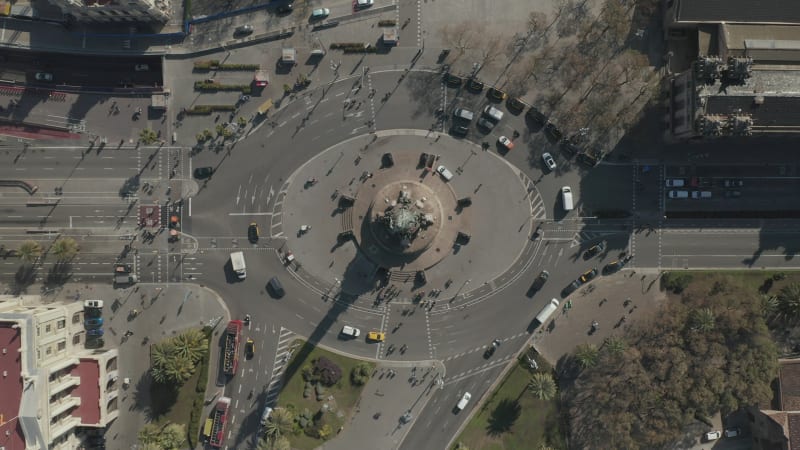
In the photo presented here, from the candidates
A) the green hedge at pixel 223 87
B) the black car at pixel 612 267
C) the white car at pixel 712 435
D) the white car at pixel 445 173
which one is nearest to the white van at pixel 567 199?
the black car at pixel 612 267

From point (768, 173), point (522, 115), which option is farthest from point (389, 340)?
point (768, 173)

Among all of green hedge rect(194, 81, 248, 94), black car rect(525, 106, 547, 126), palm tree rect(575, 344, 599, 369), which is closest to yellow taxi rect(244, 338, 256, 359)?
green hedge rect(194, 81, 248, 94)

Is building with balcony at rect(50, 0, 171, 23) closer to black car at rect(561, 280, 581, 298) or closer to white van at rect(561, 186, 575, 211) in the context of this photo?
white van at rect(561, 186, 575, 211)

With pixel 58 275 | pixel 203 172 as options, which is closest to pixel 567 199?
pixel 203 172

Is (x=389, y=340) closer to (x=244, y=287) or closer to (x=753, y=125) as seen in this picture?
(x=244, y=287)

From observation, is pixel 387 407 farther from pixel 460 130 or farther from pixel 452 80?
pixel 452 80

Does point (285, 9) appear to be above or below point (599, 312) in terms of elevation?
above
